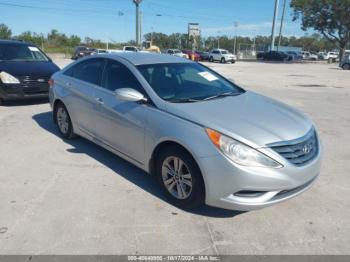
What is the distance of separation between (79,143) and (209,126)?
315 cm

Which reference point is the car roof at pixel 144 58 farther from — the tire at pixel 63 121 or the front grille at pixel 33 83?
the front grille at pixel 33 83

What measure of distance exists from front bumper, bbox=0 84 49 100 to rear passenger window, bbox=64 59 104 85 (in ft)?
10.4

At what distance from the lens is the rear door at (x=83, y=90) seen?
504 centimetres

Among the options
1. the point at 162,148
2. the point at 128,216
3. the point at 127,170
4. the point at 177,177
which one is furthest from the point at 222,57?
the point at 128,216

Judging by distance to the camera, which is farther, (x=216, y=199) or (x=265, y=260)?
(x=216, y=199)

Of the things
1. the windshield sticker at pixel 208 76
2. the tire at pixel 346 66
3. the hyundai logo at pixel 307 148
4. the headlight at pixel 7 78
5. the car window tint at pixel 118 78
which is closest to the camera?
the hyundai logo at pixel 307 148

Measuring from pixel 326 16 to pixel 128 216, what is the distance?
53363mm

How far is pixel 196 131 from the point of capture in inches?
135

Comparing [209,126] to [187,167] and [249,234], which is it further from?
[249,234]

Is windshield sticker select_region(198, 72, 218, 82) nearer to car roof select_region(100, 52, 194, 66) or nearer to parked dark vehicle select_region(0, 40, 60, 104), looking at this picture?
car roof select_region(100, 52, 194, 66)

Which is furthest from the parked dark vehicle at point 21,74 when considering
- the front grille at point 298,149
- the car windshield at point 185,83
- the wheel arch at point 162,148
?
the front grille at point 298,149

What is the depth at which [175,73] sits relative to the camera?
4.59 metres

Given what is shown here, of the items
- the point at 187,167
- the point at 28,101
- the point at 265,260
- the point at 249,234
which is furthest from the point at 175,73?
the point at 28,101

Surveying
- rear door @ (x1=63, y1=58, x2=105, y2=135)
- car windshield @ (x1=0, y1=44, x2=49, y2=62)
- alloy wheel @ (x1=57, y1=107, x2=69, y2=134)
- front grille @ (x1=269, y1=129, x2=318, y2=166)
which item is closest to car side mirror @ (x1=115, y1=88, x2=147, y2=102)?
rear door @ (x1=63, y1=58, x2=105, y2=135)
